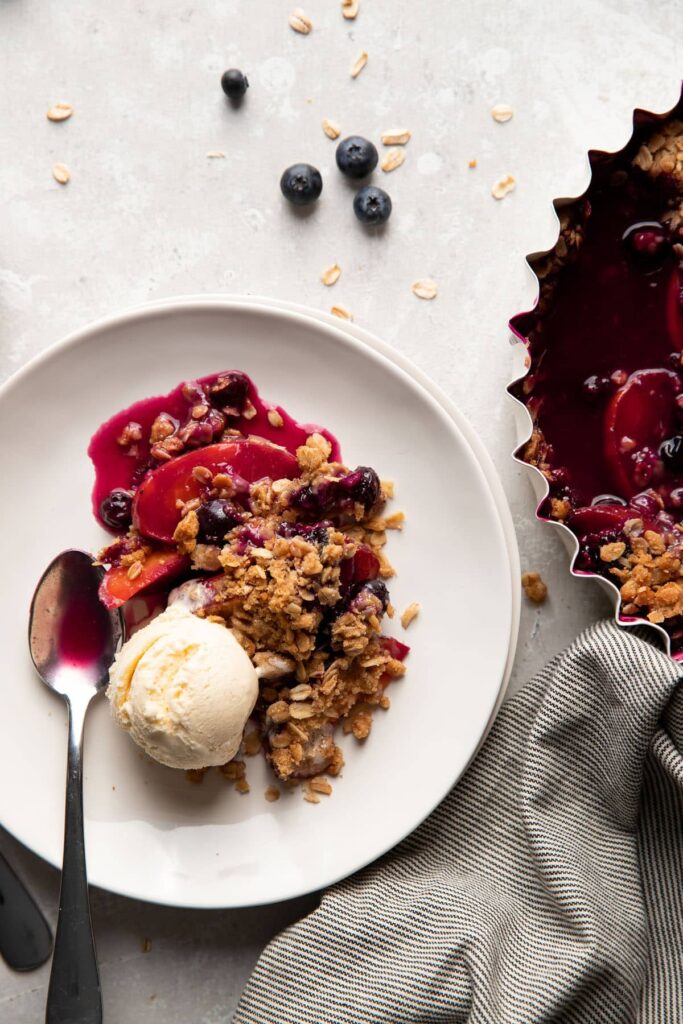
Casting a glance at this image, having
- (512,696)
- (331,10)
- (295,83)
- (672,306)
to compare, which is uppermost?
(331,10)

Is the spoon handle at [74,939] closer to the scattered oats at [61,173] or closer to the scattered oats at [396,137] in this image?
the scattered oats at [61,173]

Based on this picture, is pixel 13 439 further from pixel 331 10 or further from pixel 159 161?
pixel 331 10

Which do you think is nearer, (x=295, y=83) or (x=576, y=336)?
(x=576, y=336)

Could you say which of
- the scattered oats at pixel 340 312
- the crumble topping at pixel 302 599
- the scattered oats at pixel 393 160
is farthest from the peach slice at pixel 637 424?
the scattered oats at pixel 393 160

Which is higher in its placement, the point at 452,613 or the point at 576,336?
the point at 576,336

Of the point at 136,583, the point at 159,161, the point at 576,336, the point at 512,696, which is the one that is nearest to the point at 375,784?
the point at 512,696

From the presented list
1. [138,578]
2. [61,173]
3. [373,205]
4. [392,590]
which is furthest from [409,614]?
[61,173]

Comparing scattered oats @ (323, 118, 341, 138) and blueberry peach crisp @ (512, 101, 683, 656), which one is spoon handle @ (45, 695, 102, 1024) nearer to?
blueberry peach crisp @ (512, 101, 683, 656)
